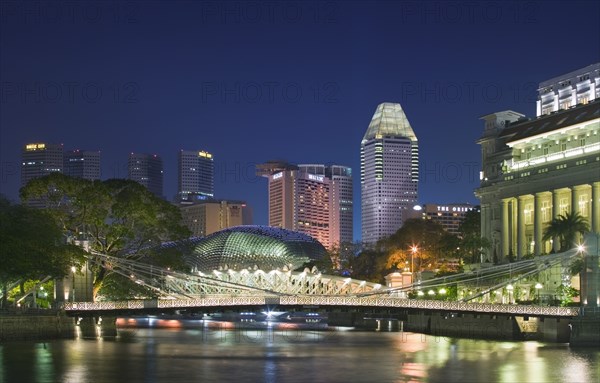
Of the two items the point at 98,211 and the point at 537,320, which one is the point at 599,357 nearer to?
the point at 537,320

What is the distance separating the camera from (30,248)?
97.9 meters

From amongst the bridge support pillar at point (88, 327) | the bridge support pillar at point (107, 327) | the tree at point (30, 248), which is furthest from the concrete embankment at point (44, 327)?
the tree at point (30, 248)

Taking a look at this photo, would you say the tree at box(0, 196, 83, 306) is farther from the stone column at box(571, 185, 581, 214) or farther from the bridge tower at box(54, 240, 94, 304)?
the stone column at box(571, 185, 581, 214)

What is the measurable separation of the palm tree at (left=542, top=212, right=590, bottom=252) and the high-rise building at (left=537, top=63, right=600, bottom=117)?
2037 inches

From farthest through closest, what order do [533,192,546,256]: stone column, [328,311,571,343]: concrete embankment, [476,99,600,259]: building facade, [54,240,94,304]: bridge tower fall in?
[533,192,546,256]: stone column
[476,99,600,259]: building facade
[54,240,94,304]: bridge tower
[328,311,571,343]: concrete embankment

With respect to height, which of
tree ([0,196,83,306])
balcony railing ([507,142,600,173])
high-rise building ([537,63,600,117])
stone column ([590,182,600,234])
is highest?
A: high-rise building ([537,63,600,117])

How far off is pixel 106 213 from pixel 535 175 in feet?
209

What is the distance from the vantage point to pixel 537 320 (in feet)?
359

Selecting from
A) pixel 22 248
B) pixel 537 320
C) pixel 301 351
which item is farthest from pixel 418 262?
pixel 22 248

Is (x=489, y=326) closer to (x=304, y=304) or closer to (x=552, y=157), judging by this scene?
(x=304, y=304)

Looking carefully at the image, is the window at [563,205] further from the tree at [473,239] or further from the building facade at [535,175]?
the tree at [473,239]

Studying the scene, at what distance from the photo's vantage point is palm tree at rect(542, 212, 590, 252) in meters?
129

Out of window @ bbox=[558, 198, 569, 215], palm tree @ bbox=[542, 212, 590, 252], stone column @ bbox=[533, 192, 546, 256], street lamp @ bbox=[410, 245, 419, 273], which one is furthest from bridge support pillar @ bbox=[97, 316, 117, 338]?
window @ bbox=[558, 198, 569, 215]

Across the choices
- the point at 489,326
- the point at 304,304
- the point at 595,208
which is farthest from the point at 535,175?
the point at 304,304
